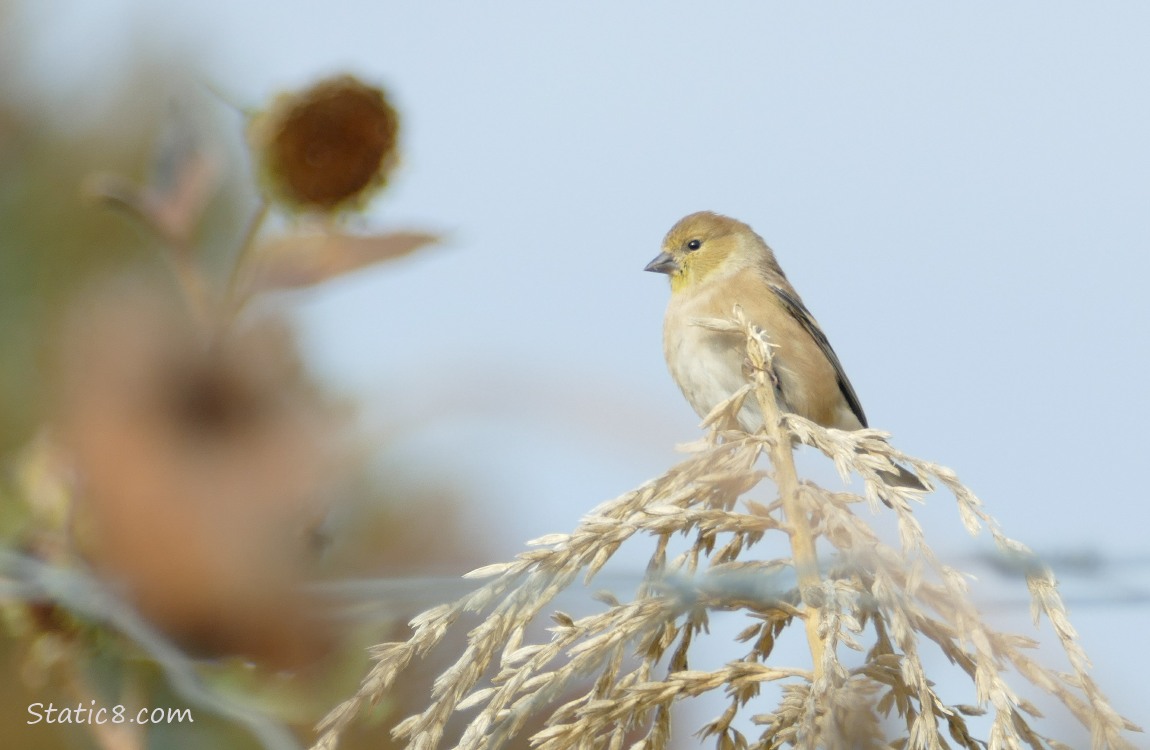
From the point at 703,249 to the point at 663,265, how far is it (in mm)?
145

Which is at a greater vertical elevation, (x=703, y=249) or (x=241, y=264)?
(x=703, y=249)

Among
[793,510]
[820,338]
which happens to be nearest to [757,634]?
[793,510]

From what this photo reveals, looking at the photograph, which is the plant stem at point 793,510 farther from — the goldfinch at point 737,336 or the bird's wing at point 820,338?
the bird's wing at point 820,338

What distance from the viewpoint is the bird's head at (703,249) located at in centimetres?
385

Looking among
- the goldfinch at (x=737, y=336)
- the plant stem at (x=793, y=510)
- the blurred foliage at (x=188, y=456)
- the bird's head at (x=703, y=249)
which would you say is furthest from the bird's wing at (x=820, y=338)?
the blurred foliage at (x=188, y=456)

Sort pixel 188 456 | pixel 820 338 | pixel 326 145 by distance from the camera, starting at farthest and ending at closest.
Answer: pixel 820 338 < pixel 326 145 < pixel 188 456

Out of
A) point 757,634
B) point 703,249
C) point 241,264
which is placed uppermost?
point 703,249

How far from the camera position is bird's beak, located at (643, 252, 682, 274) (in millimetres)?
3896

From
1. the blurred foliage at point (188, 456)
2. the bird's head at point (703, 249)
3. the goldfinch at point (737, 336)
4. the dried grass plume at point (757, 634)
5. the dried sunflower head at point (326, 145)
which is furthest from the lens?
the bird's head at point (703, 249)

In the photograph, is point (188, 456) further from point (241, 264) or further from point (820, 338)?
point (820, 338)

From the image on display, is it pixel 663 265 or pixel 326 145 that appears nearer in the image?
pixel 326 145

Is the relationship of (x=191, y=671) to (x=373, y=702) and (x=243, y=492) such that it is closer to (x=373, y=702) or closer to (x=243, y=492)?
(x=243, y=492)

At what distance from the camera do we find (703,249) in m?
3.88

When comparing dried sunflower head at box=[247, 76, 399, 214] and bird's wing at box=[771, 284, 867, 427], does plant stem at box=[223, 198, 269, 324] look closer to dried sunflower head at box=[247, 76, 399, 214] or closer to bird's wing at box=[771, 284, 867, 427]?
dried sunflower head at box=[247, 76, 399, 214]
